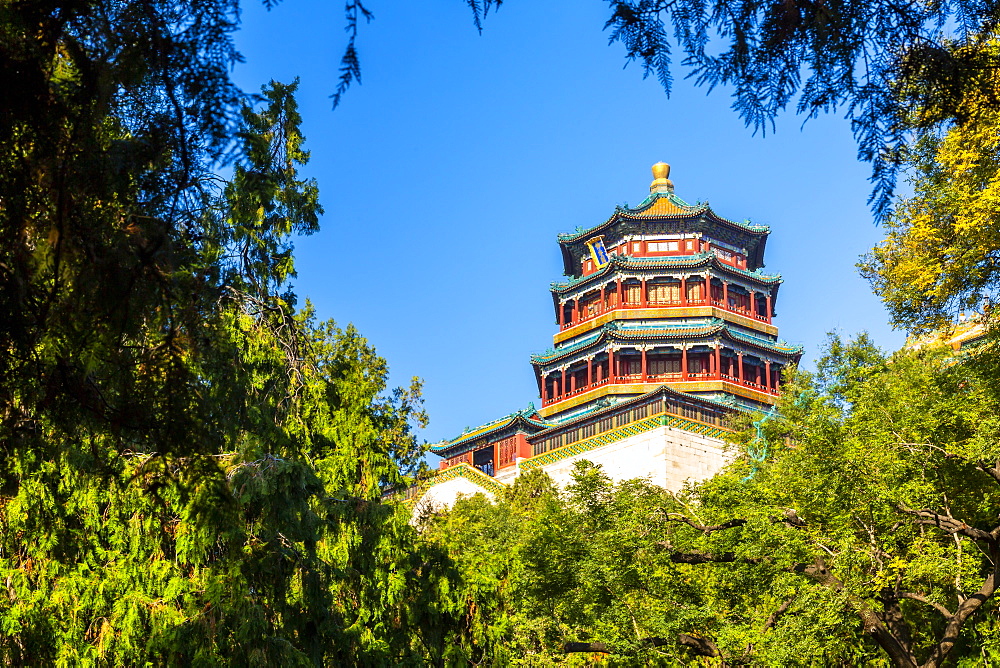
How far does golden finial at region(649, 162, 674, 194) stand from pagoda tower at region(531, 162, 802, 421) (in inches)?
1.6

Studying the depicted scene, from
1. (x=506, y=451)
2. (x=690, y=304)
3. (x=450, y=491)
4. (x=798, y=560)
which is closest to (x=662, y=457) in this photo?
(x=450, y=491)

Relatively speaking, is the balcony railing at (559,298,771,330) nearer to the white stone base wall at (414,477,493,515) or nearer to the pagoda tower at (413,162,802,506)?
the pagoda tower at (413,162,802,506)

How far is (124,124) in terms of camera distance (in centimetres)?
464

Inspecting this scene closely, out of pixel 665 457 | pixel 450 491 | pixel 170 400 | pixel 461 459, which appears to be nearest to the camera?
pixel 170 400

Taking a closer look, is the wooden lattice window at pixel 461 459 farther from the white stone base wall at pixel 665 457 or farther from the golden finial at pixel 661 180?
the golden finial at pixel 661 180

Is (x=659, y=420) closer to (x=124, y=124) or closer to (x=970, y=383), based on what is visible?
(x=970, y=383)

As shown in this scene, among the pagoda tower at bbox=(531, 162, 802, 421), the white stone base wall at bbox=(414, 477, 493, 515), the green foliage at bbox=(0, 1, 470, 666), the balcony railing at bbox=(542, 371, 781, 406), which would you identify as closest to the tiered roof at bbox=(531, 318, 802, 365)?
the pagoda tower at bbox=(531, 162, 802, 421)

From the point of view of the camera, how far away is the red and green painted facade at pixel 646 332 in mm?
38469

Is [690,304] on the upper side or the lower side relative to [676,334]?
upper

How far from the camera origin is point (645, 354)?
39.8m

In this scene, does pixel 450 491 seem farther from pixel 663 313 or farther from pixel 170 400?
pixel 170 400

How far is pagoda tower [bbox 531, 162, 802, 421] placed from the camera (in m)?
39.2

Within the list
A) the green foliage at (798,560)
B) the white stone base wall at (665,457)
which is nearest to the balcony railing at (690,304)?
the white stone base wall at (665,457)

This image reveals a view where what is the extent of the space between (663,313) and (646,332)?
1.35 meters
